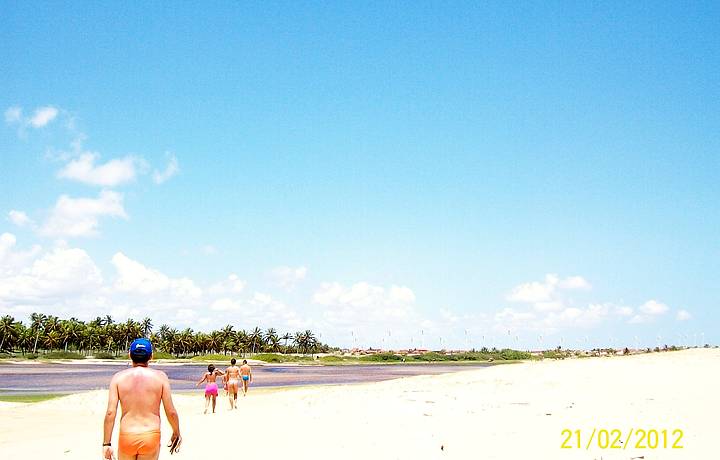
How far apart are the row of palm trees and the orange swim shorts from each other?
14522cm

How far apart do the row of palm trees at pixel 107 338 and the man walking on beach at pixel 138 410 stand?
145107 millimetres

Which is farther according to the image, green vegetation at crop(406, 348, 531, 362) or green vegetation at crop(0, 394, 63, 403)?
green vegetation at crop(406, 348, 531, 362)

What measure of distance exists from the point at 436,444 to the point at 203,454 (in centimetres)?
474

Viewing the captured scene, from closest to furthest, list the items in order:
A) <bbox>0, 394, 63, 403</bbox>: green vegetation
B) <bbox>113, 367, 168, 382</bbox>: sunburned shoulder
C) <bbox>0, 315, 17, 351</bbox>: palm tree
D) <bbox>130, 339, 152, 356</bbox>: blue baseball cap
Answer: <bbox>113, 367, 168, 382</bbox>: sunburned shoulder, <bbox>130, 339, 152, 356</bbox>: blue baseball cap, <bbox>0, 394, 63, 403</bbox>: green vegetation, <bbox>0, 315, 17, 351</bbox>: palm tree

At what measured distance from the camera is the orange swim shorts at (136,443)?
20.1ft

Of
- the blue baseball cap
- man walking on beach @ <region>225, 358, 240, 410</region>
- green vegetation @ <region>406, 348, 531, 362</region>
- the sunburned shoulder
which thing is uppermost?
the blue baseball cap

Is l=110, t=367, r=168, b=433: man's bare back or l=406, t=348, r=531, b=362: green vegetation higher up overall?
l=110, t=367, r=168, b=433: man's bare back

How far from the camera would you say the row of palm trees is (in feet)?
431

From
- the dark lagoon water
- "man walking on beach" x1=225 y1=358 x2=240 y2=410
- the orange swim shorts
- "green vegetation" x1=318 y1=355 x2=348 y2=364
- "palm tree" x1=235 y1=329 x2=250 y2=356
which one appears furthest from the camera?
"palm tree" x1=235 y1=329 x2=250 y2=356

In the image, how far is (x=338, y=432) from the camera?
1266cm

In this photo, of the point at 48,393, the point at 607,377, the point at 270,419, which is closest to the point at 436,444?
the point at 270,419

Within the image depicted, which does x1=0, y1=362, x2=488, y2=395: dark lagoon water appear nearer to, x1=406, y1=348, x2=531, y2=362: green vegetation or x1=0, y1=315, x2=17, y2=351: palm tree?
x1=0, y1=315, x2=17, y2=351: palm tree

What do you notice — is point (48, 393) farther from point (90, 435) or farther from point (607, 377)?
point (607, 377)

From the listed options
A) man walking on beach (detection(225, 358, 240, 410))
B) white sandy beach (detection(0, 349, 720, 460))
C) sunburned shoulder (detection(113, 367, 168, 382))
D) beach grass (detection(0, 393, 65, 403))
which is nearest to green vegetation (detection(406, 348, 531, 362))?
beach grass (detection(0, 393, 65, 403))
